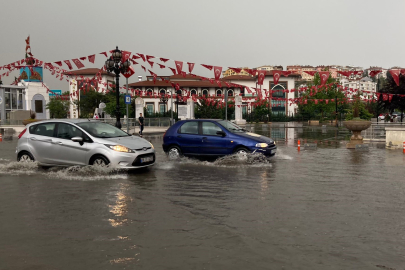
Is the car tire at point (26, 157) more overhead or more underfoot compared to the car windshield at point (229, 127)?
more underfoot

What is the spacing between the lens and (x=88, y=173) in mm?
10859

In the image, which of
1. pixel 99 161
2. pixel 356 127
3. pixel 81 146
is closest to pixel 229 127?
pixel 99 161

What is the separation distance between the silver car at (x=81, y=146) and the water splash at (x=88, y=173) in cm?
17

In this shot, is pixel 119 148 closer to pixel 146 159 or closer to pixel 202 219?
pixel 146 159

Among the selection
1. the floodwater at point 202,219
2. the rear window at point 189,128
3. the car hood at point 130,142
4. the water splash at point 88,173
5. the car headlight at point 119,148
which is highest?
the rear window at point 189,128

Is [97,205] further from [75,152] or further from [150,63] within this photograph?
[150,63]

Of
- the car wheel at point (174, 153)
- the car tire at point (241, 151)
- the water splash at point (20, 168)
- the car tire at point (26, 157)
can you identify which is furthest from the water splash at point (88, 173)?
the car tire at point (241, 151)

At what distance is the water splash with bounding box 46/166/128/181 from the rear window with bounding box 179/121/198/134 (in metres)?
3.26

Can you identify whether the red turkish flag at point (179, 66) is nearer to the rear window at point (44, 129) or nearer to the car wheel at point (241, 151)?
the car wheel at point (241, 151)

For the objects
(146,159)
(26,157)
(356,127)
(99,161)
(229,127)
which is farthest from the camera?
(356,127)

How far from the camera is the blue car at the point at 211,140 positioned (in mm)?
13039

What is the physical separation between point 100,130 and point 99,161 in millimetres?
1161

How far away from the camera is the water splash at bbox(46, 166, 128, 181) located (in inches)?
407

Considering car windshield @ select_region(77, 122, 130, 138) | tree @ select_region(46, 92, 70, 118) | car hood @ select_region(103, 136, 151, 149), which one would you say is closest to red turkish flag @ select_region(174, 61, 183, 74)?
car windshield @ select_region(77, 122, 130, 138)
